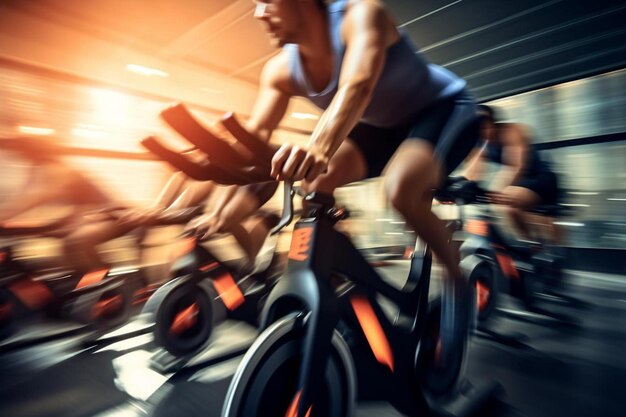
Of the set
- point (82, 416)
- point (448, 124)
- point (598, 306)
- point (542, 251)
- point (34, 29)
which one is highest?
point (34, 29)

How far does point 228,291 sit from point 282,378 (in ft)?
3.69

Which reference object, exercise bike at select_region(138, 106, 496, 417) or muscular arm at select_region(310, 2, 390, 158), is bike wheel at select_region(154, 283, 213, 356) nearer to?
exercise bike at select_region(138, 106, 496, 417)

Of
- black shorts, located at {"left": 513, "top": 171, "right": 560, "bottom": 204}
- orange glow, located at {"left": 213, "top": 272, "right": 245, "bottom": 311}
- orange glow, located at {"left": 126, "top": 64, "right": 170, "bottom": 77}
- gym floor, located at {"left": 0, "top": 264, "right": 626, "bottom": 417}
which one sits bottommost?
gym floor, located at {"left": 0, "top": 264, "right": 626, "bottom": 417}

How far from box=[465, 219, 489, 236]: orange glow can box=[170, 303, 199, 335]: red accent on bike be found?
1722 millimetres

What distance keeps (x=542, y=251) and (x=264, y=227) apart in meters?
2.07

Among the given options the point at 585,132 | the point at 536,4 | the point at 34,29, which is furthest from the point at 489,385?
the point at 34,29

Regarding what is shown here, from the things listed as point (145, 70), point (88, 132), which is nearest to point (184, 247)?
point (88, 132)

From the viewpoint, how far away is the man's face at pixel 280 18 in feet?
2.94

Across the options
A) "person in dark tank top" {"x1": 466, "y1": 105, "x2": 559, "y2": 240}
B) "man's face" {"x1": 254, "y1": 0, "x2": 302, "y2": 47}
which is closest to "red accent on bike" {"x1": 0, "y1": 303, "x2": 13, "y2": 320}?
"man's face" {"x1": 254, "y1": 0, "x2": 302, "y2": 47}

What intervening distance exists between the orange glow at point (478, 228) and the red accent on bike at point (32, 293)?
8.70 ft

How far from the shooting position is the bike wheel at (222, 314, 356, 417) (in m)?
0.75

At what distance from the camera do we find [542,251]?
8.81ft

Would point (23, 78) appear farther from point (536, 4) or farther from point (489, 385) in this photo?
point (536, 4)

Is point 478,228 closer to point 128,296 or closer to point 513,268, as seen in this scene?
point 513,268
